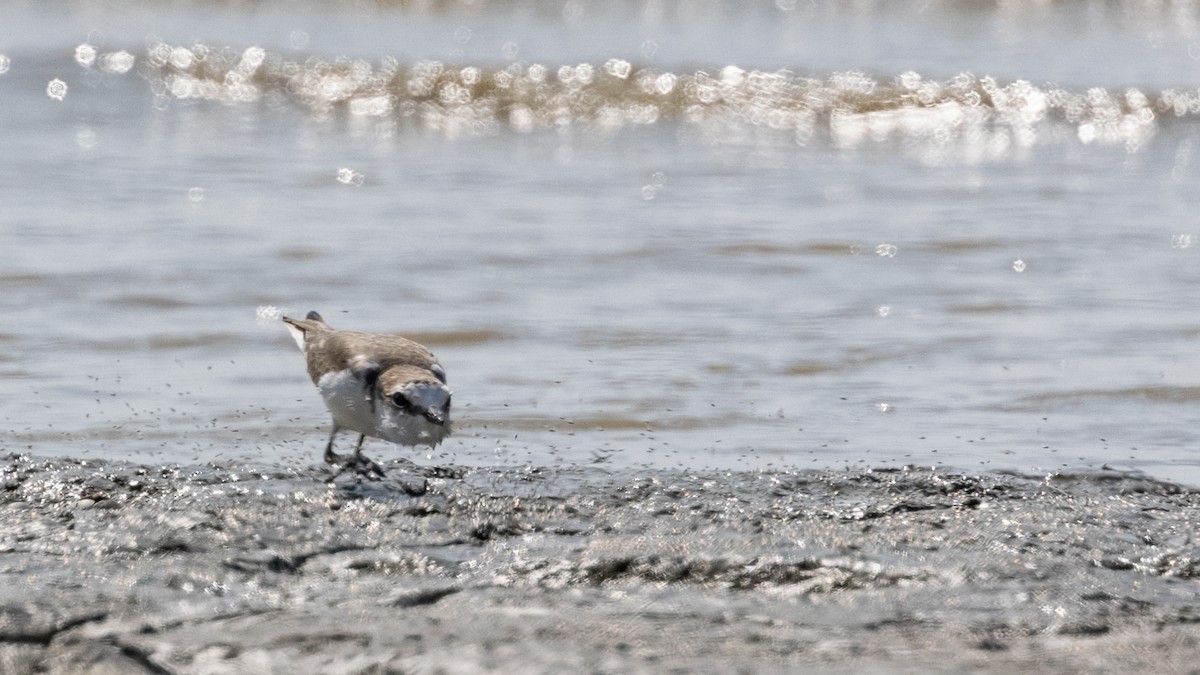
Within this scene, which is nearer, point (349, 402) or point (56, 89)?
point (349, 402)

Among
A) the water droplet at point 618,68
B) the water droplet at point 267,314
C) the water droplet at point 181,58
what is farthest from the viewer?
the water droplet at point 181,58

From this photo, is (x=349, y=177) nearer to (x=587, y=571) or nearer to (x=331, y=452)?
(x=331, y=452)

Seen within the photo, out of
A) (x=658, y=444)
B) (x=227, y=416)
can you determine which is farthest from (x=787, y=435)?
(x=227, y=416)

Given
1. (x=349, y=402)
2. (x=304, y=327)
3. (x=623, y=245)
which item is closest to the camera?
(x=349, y=402)

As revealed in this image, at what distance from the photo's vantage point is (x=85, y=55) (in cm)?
1588

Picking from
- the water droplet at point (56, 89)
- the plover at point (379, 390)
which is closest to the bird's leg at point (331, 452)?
the plover at point (379, 390)

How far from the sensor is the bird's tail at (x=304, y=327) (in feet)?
19.1

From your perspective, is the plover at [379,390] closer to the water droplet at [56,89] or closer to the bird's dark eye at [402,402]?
the bird's dark eye at [402,402]

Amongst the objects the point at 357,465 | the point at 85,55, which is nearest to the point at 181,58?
the point at 85,55

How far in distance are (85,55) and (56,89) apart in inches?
68.0

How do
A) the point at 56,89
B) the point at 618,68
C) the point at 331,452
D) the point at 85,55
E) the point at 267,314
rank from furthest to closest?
the point at 85,55 → the point at 618,68 → the point at 56,89 → the point at 267,314 → the point at 331,452

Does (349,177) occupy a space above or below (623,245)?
above

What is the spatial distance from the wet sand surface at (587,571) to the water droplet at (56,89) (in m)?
9.95

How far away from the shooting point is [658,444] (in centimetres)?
550
